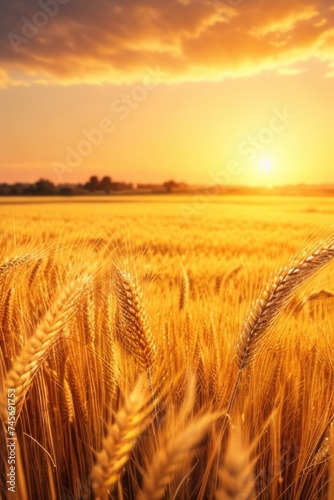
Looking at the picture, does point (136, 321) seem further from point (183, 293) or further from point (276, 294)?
point (183, 293)

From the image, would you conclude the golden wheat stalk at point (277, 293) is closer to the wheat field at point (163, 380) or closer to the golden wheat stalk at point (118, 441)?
the wheat field at point (163, 380)

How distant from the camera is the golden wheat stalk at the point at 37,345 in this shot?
24.8 inches

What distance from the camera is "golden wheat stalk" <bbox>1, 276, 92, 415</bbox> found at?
24.8 inches

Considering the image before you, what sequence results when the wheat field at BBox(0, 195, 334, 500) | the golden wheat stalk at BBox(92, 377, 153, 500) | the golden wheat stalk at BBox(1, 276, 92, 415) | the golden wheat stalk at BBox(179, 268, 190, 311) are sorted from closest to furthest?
1. the golden wheat stalk at BBox(92, 377, 153, 500)
2. the golden wheat stalk at BBox(1, 276, 92, 415)
3. the wheat field at BBox(0, 195, 334, 500)
4. the golden wheat stalk at BBox(179, 268, 190, 311)

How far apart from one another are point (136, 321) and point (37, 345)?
19 cm

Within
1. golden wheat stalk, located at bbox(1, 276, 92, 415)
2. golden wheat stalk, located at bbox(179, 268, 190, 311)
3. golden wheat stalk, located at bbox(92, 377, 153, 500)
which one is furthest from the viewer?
golden wheat stalk, located at bbox(179, 268, 190, 311)

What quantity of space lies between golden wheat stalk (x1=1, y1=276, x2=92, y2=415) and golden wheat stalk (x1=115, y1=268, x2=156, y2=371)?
0.29 feet

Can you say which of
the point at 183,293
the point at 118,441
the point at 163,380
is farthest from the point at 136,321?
the point at 183,293

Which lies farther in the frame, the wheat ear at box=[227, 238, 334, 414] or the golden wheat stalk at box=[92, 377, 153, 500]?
the wheat ear at box=[227, 238, 334, 414]

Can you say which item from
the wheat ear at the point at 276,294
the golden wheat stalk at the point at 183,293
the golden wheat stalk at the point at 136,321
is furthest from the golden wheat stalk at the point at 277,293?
the golden wheat stalk at the point at 183,293

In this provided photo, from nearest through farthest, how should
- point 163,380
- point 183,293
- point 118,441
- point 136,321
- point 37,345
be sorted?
point 118,441, point 37,345, point 136,321, point 163,380, point 183,293

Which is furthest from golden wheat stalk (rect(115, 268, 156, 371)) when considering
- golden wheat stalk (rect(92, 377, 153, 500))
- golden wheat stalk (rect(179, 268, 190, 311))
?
golden wheat stalk (rect(179, 268, 190, 311))

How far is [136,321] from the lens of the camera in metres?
0.79

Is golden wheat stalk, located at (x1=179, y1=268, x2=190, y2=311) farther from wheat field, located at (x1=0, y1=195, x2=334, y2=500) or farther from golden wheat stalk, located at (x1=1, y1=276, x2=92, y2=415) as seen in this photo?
golden wheat stalk, located at (x1=1, y1=276, x2=92, y2=415)
